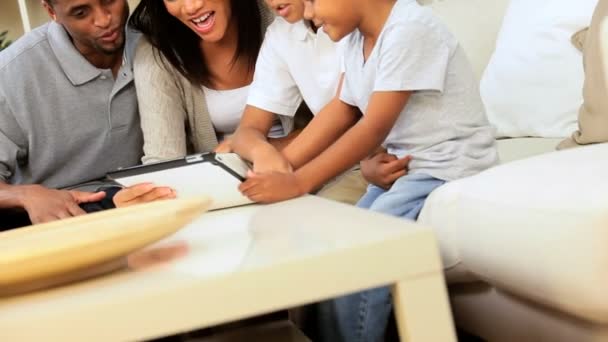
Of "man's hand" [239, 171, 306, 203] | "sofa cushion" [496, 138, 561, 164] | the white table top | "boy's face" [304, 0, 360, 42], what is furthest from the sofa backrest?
the white table top

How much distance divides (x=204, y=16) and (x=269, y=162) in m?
0.55

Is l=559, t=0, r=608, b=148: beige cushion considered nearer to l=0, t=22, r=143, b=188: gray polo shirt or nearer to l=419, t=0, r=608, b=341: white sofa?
l=419, t=0, r=608, b=341: white sofa

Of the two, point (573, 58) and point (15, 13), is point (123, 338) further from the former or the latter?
point (15, 13)

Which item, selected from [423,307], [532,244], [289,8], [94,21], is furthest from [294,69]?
[423,307]

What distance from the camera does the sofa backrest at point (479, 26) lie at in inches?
74.2

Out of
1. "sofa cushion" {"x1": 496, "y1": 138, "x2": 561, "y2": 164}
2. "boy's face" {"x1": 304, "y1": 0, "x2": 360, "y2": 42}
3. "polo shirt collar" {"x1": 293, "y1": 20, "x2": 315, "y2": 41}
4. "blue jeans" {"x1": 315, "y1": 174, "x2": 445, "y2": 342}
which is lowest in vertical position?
"blue jeans" {"x1": 315, "y1": 174, "x2": 445, "y2": 342}

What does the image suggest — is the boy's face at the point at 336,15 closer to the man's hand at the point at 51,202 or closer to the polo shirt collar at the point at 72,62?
the man's hand at the point at 51,202

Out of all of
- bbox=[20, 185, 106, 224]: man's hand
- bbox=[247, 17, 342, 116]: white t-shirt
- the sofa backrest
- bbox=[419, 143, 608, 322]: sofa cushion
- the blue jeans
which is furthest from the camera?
the sofa backrest

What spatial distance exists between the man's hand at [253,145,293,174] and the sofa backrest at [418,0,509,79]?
0.82 meters

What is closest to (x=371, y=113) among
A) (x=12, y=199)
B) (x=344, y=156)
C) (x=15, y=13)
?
(x=344, y=156)

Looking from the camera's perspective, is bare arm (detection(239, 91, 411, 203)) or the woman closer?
bare arm (detection(239, 91, 411, 203))

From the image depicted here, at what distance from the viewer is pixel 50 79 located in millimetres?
1736

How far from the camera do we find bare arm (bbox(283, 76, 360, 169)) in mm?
1340

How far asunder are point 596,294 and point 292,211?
377 millimetres
